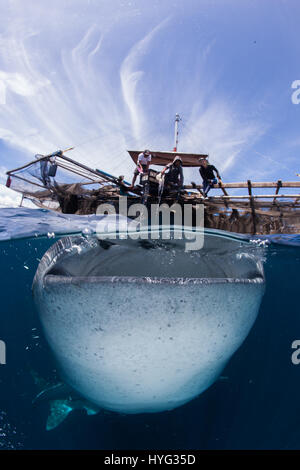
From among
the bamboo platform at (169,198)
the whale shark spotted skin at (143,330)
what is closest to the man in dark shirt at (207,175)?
the bamboo platform at (169,198)

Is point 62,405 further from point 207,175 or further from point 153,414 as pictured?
point 207,175

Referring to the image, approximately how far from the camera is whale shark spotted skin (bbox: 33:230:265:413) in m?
1.67

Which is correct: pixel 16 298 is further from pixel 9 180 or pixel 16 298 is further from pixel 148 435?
pixel 148 435

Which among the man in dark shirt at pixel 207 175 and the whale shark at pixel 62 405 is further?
the man in dark shirt at pixel 207 175

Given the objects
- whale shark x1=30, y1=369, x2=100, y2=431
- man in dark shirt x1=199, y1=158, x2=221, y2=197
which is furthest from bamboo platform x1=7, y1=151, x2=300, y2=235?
whale shark x1=30, y1=369, x2=100, y2=431

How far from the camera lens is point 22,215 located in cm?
652

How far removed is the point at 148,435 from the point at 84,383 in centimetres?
178

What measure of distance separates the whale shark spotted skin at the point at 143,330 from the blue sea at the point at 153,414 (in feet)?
4.79

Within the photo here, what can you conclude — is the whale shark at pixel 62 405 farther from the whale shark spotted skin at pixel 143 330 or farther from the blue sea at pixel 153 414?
the whale shark spotted skin at pixel 143 330

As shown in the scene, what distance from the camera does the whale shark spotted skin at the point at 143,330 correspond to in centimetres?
167

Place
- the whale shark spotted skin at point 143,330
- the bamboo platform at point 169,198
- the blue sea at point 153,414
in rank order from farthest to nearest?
the bamboo platform at point 169,198
the blue sea at point 153,414
the whale shark spotted skin at point 143,330

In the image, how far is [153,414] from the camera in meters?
3.33

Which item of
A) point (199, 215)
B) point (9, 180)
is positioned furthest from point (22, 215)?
point (199, 215)

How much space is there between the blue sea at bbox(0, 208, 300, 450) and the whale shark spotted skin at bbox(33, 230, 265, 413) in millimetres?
1460
